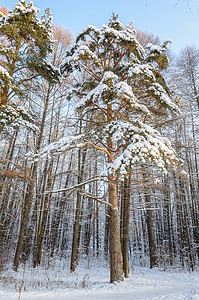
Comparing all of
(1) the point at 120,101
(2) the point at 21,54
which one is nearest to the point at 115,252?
(1) the point at 120,101

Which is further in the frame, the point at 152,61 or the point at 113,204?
the point at 152,61

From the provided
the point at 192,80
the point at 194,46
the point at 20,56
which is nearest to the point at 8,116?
the point at 20,56

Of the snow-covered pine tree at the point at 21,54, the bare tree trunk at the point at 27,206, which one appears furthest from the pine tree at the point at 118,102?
the bare tree trunk at the point at 27,206

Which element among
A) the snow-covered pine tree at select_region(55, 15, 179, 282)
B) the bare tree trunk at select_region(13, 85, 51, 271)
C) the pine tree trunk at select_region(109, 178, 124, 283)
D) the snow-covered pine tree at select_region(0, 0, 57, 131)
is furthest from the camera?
the bare tree trunk at select_region(13, 85, 51, 271)

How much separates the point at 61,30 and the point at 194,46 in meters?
7.26

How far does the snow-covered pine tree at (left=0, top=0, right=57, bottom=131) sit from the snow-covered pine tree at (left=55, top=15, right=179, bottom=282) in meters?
1.40

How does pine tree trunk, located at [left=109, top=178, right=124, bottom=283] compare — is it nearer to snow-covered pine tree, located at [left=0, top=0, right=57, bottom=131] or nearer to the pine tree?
the pine tree

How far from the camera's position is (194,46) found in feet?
32.3

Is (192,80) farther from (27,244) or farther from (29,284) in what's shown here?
(27,244)

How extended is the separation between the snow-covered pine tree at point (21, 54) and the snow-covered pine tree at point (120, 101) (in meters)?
1.40

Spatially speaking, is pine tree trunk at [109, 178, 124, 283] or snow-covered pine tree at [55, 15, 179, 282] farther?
pine tree trunk at [109, 178, 124, 283]

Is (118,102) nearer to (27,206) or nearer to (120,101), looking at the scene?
(120,101)

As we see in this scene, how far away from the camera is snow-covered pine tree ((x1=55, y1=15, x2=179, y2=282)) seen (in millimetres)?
5406

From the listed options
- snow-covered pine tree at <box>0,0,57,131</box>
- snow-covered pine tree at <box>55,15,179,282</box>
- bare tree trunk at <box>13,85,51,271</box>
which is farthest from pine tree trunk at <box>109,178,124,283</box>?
snow-covered pine tree at <box>0,0,57,131</box>
